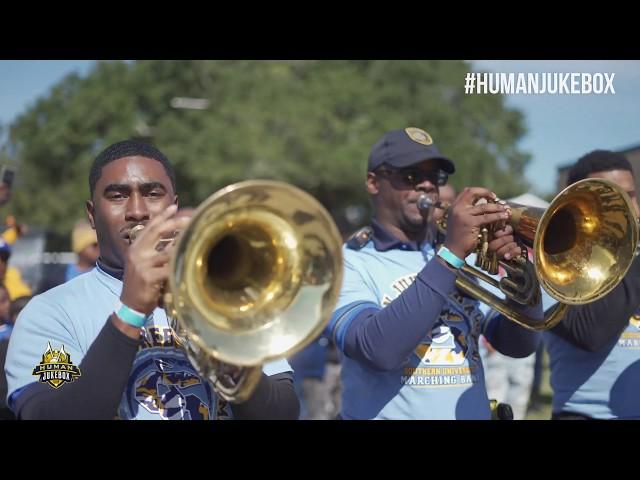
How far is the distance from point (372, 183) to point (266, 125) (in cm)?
1925

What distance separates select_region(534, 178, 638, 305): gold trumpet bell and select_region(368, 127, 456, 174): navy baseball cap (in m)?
0.59

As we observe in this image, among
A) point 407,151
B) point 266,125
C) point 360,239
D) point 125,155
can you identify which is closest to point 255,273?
point 125,155

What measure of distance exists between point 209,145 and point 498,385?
1631cm

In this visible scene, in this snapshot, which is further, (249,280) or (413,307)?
(413,307)

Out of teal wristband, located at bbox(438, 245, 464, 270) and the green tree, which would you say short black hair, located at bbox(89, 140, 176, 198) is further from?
the green tree

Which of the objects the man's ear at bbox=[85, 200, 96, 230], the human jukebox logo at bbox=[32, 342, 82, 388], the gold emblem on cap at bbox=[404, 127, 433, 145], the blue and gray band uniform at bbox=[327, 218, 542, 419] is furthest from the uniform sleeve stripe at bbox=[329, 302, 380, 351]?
the human jukebox logo at bbox=[32, 342, 82, 388]

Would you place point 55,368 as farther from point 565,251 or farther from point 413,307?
point 565,251

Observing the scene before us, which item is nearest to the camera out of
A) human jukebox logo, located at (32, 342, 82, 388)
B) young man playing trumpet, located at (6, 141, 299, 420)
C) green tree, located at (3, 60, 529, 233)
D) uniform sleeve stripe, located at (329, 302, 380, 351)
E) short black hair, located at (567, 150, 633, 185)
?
young man playing trumpet, located at (6, 141, 299, 420)

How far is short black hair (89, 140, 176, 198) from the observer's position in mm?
2490

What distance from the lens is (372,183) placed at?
3.57m

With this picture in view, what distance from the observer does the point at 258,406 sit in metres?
2.21

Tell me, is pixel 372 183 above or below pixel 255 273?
above
